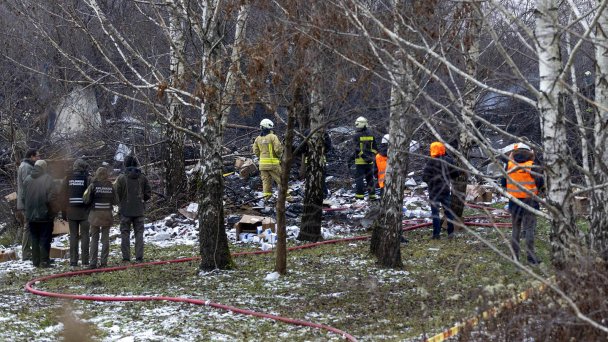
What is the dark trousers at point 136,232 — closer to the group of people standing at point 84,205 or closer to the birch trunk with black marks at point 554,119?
the group of people standing at point 84,205

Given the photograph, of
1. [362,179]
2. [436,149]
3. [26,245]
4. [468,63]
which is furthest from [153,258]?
[468,63]

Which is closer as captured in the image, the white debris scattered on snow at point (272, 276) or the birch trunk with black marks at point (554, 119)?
the birch trunk with black marks at point (554, 119)

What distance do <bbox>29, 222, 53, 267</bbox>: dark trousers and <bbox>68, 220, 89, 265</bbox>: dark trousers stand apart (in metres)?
0.54

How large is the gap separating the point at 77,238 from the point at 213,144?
3.21 metres

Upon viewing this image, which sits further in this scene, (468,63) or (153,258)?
(153,258)

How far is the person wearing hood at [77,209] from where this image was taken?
1376 cm

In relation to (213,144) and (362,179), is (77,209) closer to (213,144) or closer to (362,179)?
(213,144)

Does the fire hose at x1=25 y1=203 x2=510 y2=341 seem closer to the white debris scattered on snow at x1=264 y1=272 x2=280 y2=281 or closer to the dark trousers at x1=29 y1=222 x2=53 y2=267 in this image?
the dark trousers at x1=29 y1=222 x2=53 y2=267

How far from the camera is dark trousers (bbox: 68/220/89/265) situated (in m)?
13.9

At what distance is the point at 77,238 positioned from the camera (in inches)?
550

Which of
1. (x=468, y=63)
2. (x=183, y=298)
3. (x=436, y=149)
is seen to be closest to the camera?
(x=183, y=298)

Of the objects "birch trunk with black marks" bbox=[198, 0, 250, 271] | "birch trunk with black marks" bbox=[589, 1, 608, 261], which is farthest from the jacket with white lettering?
"birch trunk with black marks" bbox=[589, 1, 608, 261]

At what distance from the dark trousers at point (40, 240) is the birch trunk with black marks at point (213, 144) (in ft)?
10.3

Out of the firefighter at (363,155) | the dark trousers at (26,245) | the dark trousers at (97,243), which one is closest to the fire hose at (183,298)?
the dark trousers at (97,243)
